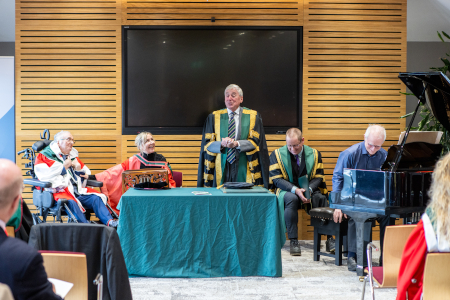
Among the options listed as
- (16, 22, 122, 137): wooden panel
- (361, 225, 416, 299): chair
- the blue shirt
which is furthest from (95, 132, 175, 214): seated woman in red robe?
(361, 225, 416, 299): chair

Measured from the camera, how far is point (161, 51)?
209 inches

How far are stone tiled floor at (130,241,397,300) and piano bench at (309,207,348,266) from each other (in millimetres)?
290

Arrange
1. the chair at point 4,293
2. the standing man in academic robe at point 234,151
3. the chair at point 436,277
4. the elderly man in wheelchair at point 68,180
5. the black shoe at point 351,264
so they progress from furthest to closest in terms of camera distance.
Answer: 1. the standing man in academic robe at point 234,151
2. the elderly man in wheelchair at point 68,180
3. the black shoe at point 351,264
4. the chair at point 436,277
5. the chair at point 4,293

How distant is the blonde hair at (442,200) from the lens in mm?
1709

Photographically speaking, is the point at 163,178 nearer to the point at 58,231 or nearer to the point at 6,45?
the point at 58,231

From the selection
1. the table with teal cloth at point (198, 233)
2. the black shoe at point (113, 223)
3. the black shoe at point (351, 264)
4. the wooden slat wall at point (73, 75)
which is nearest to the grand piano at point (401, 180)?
the black shoe at point (351, 264)

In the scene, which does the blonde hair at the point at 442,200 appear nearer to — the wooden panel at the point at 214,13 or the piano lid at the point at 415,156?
the piano lid at the point at 415,156

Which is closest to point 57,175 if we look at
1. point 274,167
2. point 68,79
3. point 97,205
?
point 97,205

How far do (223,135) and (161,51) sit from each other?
1495 mm

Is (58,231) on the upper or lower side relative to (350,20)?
lower

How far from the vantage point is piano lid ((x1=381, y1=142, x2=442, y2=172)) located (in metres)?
3.43

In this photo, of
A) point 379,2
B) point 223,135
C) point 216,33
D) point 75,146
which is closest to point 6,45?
point 75,146

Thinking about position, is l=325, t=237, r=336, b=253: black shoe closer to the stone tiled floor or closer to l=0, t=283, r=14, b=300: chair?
the stone tiled floor

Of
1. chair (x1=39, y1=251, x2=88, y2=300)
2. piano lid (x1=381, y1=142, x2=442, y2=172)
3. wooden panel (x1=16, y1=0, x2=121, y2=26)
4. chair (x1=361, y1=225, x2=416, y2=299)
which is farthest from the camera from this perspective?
wooden panel (x1=16, y1=0, x2=121, y2=26)
